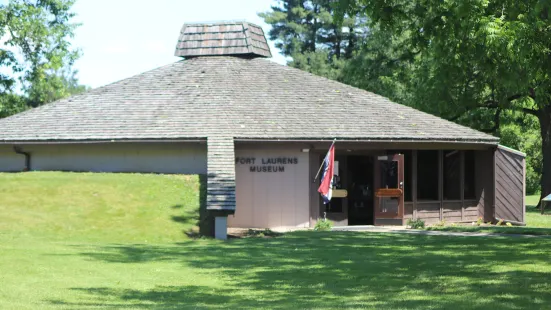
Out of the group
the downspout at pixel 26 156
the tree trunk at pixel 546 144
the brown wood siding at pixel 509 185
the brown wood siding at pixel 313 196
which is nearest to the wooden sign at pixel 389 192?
the brown wood siding at pixel 313 196

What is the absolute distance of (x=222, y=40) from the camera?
34438 mm

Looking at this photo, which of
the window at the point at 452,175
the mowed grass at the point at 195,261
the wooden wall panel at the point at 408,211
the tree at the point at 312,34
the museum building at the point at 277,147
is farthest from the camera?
the tree at the point at 312,34

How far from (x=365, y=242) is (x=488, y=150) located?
35.3 feet

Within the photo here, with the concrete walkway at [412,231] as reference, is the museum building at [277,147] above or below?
above

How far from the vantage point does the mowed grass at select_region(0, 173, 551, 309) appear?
12.6 m

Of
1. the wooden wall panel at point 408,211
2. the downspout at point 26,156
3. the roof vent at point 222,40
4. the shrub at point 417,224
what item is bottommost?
the shrub at point 417,224

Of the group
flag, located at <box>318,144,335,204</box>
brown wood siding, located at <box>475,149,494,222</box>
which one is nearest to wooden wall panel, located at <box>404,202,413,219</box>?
brown wood siding, located at <box>475,149,494,222</box>

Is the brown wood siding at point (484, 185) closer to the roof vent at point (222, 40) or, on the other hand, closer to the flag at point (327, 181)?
the flag at point (327, 181)

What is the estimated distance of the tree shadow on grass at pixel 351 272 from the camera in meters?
12.5

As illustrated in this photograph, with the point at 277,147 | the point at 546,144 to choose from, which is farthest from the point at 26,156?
the point at 546,144

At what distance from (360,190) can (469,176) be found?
14.3 ft

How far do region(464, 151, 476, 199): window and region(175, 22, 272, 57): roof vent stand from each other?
9.32 meters

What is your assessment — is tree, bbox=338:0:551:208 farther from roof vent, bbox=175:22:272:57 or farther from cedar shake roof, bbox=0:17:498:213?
roof vent, bbox=175:22:272:57

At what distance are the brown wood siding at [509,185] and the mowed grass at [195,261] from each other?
8.37 m
